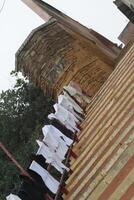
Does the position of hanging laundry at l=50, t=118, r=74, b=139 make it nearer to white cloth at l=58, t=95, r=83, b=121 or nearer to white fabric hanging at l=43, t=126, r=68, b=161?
white cloth at l=58, t=95, r=83, b=121

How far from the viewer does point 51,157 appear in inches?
319

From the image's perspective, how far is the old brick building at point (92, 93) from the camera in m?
5.53

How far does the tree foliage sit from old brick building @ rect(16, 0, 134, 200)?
12.5 ft

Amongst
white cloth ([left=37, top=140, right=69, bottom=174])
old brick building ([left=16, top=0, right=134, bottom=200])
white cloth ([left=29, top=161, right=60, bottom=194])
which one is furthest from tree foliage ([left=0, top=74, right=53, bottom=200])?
white cloth ([left=29, top=161, right=60, bottom=194])

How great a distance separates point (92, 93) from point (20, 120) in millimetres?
9119

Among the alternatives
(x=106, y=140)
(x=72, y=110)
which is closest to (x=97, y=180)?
(x=106, y=140)

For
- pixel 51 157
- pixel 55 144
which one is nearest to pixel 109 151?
pixel 51 157

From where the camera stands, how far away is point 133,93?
27.1 feet

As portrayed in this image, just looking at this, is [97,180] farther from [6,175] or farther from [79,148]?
[6,175]

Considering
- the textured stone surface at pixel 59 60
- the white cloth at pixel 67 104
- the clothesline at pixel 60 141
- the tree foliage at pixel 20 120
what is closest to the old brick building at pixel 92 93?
the textured stone surface at pixel 59 60

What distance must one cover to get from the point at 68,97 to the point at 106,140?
4.36m

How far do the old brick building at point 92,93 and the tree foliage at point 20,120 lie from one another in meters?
3.82

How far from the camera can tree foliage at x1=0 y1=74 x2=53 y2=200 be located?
20656mm

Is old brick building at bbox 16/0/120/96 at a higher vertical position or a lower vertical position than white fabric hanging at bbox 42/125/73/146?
higher
